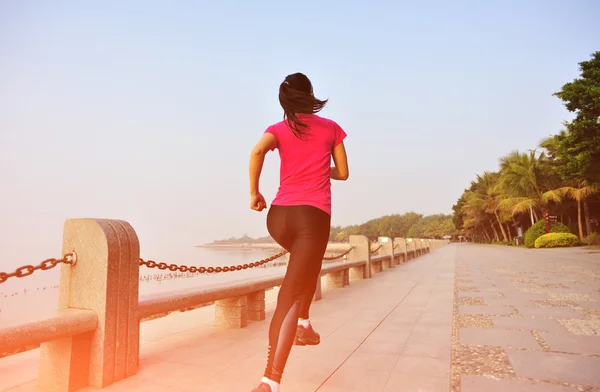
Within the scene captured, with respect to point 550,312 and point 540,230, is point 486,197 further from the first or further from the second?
point 550,312

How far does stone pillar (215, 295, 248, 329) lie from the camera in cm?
405

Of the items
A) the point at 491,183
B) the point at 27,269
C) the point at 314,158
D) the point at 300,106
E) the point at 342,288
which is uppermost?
the point at 491,183

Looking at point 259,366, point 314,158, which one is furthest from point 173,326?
point 314,158

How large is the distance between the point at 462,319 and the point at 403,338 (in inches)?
47.2

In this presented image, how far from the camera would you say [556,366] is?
2617 millimetres

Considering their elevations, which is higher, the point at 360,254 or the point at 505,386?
the point at 360,254

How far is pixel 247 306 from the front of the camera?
443 centimetres

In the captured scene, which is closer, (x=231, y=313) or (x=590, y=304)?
(x=231, y=313)

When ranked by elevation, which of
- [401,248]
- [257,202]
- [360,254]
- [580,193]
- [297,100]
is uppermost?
[580,193]

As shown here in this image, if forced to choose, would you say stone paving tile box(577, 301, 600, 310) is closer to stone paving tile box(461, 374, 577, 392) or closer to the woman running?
stone paving tile box(461, 374, 577, 392)

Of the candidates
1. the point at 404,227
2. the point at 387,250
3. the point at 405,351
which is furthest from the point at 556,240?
the point at 404,227

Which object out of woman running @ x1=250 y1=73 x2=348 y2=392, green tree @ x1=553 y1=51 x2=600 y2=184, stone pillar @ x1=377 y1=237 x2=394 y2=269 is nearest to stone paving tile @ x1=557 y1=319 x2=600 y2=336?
woman running @ x1=250 y1=73 x2=348 y2=392

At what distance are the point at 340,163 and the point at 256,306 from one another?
8.98 feet

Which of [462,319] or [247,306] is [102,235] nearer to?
[247,306]
